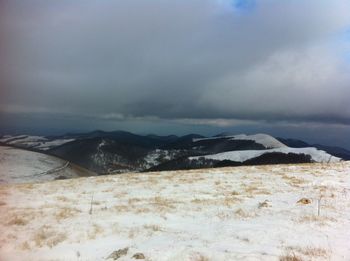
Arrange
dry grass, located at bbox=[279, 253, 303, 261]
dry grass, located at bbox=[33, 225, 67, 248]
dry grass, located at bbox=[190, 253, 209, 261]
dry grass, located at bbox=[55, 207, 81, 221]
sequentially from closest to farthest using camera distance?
dry grass, located at bbox=[279, 253, 303, 261] → dry grass, located at bbox=[190, 253, 209, 261] → dry grass, located at bbox=[33, 225, 67, 248] → dry grass, located at bbox=[55, 207, 81, 221]

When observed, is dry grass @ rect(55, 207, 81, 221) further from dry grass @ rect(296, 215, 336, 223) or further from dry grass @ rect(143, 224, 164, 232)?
dry grass @ rect(296, 215, 336, 223)

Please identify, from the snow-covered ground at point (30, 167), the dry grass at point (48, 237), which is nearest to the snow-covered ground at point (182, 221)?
the dry grass at point (48, 237)

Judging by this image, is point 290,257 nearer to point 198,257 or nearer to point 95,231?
point 198,257

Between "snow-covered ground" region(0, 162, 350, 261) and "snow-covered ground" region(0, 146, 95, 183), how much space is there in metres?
96.0

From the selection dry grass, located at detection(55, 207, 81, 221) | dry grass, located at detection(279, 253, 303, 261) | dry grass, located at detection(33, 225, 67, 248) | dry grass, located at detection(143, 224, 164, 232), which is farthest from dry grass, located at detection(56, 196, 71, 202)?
dry grass, located at detection(279, 253, 303, 261)

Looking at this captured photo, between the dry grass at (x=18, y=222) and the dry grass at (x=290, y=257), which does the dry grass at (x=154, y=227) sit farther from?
the dry grass at (x=290, y=257)

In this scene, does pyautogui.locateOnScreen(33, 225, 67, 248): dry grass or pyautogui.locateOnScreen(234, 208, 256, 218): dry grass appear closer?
pyautogui.locateOnScreen(33, 225, 67, 248): dry grass

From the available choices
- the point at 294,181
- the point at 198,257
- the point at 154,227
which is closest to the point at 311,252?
the point at 198,257

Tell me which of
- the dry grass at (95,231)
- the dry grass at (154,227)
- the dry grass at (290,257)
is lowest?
the dry grass at (95,231)

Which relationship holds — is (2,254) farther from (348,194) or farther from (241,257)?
(348,194)

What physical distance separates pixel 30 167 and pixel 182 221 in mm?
142302

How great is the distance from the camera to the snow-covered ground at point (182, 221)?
14156 mm

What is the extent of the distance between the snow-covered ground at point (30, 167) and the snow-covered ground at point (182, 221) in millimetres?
95991

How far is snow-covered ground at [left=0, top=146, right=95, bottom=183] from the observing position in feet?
416
